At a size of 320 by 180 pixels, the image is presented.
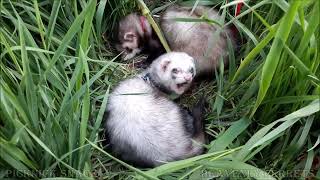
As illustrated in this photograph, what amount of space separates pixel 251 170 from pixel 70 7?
1.20m

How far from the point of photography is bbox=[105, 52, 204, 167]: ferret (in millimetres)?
2088

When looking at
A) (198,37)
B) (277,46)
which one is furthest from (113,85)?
(277,46)

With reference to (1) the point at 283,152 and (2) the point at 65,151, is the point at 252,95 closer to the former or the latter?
(1) the point at 283,152

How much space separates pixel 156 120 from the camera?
84.8 inches

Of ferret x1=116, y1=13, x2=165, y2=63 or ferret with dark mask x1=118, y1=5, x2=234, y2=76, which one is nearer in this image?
ferret with dark mask x1=118, y1=5, x2=234, y2=76

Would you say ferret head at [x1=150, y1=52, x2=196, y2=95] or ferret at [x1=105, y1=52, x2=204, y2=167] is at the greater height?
ferret head at [x1=150, y1=52, x2=196, y2=95]

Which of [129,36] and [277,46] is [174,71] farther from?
[277,46]

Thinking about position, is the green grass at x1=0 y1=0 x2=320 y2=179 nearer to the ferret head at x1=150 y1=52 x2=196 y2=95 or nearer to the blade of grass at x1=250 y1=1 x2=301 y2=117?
the blade of grass at x1=250 y1=1 x2=301 y2=117

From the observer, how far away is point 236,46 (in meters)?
2.49

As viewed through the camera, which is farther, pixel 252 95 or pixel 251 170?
pixel 252 95

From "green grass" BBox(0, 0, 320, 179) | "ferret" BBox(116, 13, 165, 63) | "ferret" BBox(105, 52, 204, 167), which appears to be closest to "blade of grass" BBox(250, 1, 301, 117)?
"green grass" BBox(0, 0, 320, 179)

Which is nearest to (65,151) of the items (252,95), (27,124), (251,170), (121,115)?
(27,124)

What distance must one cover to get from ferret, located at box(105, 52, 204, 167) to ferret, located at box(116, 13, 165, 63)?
0.83 feet

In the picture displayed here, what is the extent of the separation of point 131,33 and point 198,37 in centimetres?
42
